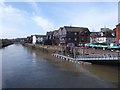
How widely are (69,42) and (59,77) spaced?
160 feet

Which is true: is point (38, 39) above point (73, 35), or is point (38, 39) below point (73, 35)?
below

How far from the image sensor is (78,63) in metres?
35.5

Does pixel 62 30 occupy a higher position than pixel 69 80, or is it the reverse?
pixel 62 30

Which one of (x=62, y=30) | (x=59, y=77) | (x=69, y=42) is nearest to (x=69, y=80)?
(x=59, y=77)

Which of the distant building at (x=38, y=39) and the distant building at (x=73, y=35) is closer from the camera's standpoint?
the distant building at (x=73, y=35)

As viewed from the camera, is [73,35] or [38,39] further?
[38,39]

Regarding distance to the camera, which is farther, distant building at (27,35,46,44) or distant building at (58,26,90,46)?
distant building at (27,35,46,44)

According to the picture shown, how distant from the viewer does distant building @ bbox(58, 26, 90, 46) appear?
73375mm

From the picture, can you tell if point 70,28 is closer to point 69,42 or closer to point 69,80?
point 69,42

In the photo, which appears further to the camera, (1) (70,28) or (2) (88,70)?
(1) (70,28)

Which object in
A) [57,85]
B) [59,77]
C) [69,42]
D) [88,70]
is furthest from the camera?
[69,42]

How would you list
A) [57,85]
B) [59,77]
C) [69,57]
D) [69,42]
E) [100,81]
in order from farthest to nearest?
[69,42]
[69,57]
[59,77]
[100,81]
[57,85]

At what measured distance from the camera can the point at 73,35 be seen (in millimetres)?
74625

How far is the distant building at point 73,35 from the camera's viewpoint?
2889 inches
